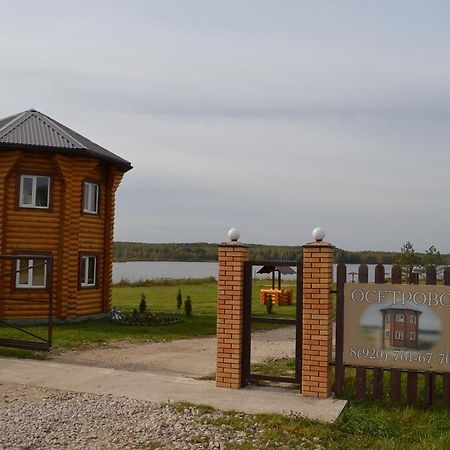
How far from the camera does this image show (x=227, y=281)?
8.48m

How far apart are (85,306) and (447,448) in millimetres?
15034

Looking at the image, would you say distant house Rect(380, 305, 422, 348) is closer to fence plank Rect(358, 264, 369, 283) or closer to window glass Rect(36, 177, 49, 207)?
fence plank Rect(358, 264, 369, 283)

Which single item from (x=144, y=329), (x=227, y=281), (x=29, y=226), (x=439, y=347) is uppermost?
(x=29, y=226)

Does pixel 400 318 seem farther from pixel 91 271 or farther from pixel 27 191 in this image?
pixel 91 271

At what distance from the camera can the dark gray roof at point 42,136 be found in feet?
59.1

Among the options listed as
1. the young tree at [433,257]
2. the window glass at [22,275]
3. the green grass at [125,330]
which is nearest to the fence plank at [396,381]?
the green grass at [125,330]

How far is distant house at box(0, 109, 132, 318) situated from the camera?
59.0 feet

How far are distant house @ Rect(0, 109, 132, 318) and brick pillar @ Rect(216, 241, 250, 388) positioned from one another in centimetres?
1066

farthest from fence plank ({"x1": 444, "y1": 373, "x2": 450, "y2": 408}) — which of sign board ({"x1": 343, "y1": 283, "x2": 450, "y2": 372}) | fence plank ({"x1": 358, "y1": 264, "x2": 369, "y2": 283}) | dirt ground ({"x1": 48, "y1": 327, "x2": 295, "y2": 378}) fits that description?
dirt ground ({"x1": 48, "y1": 327, "x2": 295, "y2": 378})

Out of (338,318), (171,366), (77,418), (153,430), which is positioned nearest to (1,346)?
(171,366)

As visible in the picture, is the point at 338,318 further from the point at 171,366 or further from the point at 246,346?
the point at 171,366

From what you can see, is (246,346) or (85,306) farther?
(85,306)

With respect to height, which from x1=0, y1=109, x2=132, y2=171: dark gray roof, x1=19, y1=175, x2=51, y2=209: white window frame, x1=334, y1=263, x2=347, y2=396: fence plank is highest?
x1=0, y1=109, x2=132, y2=171: dark gray roof

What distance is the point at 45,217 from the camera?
60.8 feet
